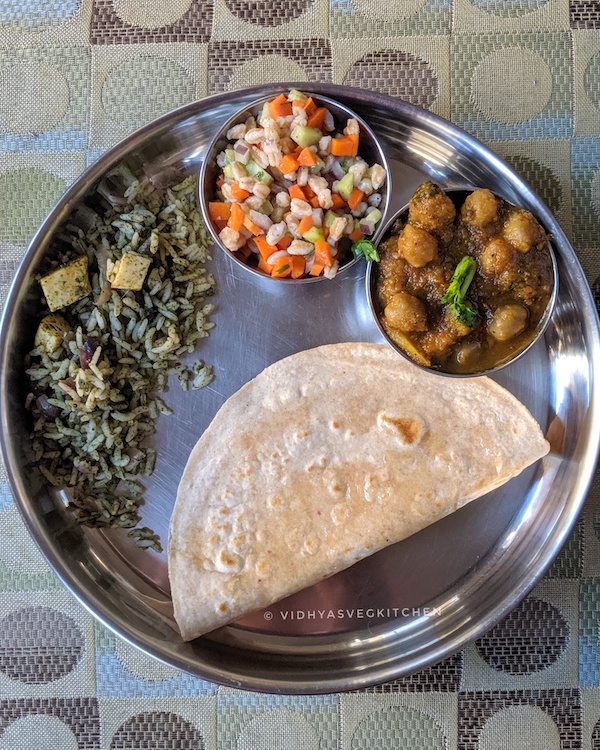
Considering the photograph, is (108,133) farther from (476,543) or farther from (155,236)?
(476,543)

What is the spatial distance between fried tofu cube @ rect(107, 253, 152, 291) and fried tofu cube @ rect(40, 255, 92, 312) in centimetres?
10

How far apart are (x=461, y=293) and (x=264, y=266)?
0.67m

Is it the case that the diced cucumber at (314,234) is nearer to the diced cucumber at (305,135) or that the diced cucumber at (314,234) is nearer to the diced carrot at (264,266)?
the diced carrot at (264,266)

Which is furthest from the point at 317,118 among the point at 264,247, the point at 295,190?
the point at 264,247

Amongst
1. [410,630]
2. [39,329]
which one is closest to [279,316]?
[39,329]

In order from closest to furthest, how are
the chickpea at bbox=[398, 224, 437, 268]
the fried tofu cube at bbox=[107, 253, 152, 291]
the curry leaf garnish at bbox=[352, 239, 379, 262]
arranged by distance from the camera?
1. the chickpea at bbox=[398, 224, 437, 268]
2. the curry leaf garnish at bbox=[352, 239, 379, 262]
3. the fried tofu cube at bbox=[107, 253, 152, 291]

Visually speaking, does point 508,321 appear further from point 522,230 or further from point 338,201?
point 338,201

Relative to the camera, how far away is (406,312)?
77.8 inches

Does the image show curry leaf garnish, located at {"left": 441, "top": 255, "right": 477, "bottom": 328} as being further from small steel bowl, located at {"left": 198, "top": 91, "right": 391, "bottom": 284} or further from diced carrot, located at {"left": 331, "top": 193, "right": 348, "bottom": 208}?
diced carrot, located at {"left": 331, "top": 193, "right": 348, "bottom": 208}

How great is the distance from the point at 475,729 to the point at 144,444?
1.69m

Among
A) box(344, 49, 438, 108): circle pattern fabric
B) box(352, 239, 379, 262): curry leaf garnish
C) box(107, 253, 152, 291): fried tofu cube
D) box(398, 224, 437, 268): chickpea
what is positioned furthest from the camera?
box(344, 49, 438, 108): circle pattern fabric

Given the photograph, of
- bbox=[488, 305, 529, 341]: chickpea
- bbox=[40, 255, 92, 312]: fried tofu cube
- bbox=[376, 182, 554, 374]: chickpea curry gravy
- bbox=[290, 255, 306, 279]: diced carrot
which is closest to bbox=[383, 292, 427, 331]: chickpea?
bbox=[376, 182, 554, 374]: chickpea curry gravy

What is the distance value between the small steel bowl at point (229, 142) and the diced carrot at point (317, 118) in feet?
0.13

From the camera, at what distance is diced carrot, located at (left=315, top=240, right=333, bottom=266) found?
207 centimetres
